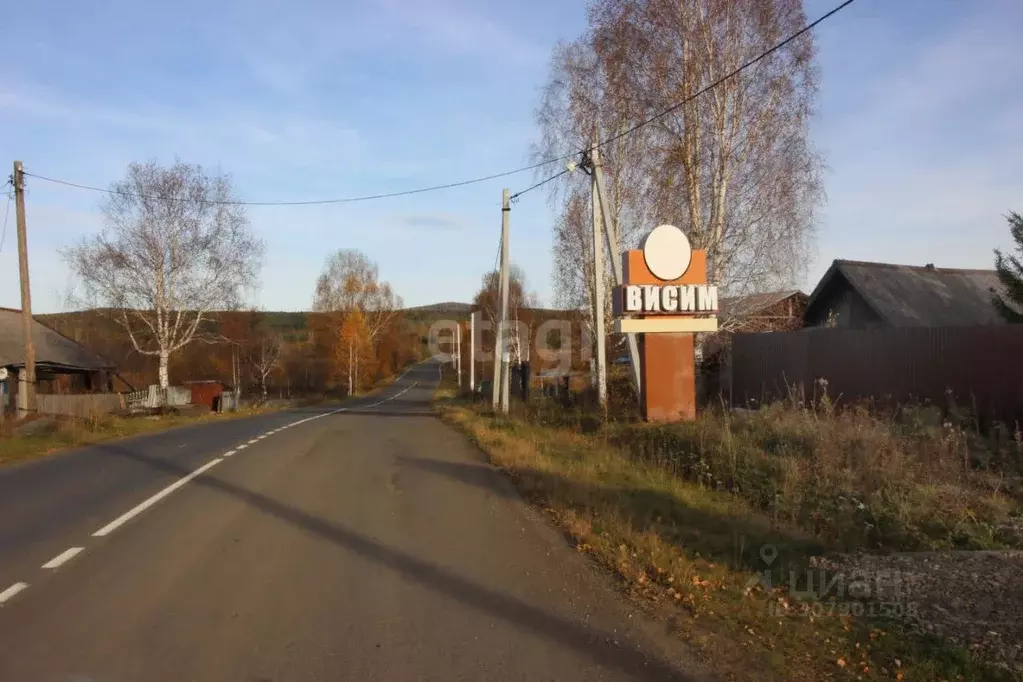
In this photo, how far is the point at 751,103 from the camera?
20156 mm

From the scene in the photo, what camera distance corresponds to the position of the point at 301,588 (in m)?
6.34

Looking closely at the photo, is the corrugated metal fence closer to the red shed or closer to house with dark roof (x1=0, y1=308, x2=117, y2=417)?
house with dark roof (x1=0, y1=308, x2=117, y2=417)

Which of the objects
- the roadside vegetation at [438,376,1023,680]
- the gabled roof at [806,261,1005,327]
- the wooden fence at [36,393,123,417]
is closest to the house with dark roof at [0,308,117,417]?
the wooden fence at [36,393,123,417]

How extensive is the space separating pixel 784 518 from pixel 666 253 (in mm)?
9443

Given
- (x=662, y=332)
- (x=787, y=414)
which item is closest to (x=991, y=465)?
(x=787, y=414)

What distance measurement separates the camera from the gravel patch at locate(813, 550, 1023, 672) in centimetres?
484

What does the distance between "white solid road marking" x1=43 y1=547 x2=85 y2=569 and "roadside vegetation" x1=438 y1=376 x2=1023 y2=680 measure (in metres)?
4.65

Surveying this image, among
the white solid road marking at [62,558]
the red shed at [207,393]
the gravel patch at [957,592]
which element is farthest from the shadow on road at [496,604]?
the red shed at [207,393]

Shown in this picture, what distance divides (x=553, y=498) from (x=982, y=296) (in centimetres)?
2137

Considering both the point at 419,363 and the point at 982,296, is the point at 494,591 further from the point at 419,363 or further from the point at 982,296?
the point at 419,363

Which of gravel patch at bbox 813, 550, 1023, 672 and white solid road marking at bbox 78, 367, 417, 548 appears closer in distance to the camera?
gravel patch at bbox 813, 550, 1023, 672

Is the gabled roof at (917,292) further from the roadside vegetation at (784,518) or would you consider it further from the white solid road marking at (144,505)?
the white solid road marking at (144,505)

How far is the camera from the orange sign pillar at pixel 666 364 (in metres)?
16.7

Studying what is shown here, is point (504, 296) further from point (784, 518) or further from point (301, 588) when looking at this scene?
point (301, 588)
